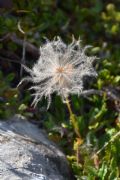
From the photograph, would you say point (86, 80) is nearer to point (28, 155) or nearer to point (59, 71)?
point (59, 71)

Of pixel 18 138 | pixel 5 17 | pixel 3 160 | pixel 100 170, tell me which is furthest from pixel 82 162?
pixel 5 17

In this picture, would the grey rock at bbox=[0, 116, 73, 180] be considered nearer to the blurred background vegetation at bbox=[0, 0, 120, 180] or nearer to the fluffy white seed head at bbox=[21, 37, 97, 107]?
the blurred background vegetation at bbox=[0, 0, 120, 180]

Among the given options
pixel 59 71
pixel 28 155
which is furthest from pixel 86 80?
pixel 28 155

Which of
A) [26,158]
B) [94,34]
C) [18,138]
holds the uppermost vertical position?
[94,34]

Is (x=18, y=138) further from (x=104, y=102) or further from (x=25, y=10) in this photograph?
(x=25, y=10)

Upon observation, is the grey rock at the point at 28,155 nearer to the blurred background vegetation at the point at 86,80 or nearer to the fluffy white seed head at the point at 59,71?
the blurred background vegetation at the point at 86,80

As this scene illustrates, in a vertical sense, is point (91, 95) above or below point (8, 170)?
above
